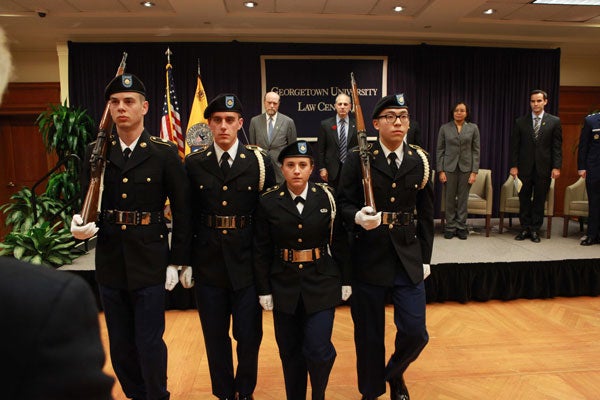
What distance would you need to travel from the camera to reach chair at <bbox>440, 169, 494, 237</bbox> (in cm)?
559

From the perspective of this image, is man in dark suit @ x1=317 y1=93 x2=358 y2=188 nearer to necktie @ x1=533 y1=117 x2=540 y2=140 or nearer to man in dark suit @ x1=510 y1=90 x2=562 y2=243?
man in dark suit @ x1=510 y1=90 x2=562 y2=243

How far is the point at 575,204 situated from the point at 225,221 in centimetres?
512

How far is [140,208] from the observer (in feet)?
7.20

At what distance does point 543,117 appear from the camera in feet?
16.9

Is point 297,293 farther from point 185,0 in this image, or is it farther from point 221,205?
point 185,0

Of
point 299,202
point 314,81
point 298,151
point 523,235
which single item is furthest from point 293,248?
point 314,81

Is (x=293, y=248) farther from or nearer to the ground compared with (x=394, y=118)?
nearer to the ground

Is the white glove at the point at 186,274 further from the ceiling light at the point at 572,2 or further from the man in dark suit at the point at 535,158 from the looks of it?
the ceiling light at the point at 572,2

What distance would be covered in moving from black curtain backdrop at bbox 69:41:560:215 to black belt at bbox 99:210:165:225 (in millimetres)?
4600

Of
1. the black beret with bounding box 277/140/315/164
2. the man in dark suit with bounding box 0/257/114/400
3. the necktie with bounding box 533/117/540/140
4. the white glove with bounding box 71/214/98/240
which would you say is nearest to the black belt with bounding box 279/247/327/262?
the black beret with bounding box 277/140/315/164

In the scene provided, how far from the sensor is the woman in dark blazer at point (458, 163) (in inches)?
213

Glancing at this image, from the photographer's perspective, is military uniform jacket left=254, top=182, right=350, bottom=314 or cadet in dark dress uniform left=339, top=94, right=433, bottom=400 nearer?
military uniform jacket left=254, top=182, right=350, bottom=314

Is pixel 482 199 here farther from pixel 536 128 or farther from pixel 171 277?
pixel 171 277

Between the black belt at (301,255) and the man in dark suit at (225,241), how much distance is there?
207 mm
